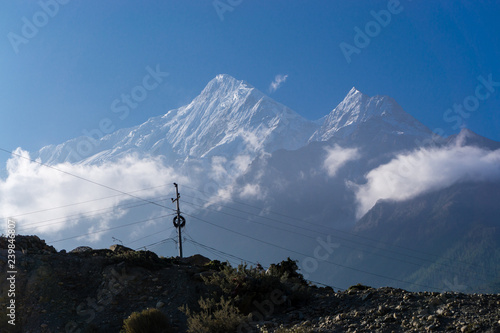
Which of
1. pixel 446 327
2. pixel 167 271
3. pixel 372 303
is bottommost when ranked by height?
pixel 446 327

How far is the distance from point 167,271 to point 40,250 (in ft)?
26.3

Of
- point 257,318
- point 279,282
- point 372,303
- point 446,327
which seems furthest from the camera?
point 279,282

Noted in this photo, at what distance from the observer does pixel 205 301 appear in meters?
17.3

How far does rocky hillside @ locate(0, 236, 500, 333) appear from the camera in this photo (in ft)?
43.3

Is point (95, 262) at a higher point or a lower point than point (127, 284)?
higher

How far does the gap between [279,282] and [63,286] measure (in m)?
9.13

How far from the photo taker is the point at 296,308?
16.6 metres

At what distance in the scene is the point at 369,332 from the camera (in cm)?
1279

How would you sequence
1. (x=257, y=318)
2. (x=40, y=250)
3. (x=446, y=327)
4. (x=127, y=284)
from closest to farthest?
(x=446, y=327), (x=257, y=318), (x=127, y=284), (x=40, y=250)

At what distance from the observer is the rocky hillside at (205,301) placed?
13.2 meters

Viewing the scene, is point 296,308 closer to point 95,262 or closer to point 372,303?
point 372,303

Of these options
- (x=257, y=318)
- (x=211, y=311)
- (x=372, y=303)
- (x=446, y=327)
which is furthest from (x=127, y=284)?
(x=446, y=327)

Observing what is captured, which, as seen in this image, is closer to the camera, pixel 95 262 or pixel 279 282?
pixel 279 282

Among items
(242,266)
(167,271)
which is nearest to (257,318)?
(242,266)
